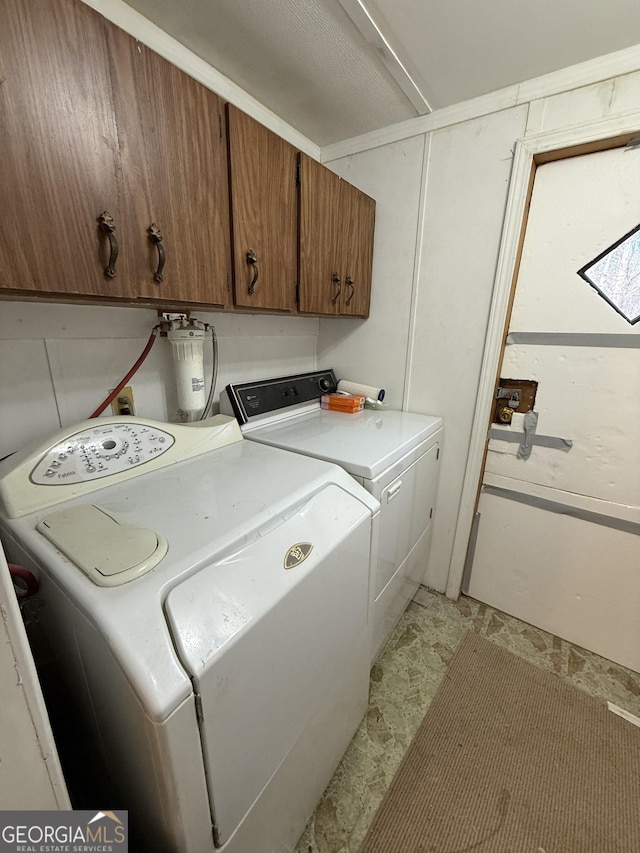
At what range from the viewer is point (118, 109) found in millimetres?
780

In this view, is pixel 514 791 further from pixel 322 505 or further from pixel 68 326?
pixel 68 326

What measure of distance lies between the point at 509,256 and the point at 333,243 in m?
0.75

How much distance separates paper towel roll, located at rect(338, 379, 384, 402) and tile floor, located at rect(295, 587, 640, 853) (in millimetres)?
1159

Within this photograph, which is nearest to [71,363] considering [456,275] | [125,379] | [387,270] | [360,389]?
[125,379]

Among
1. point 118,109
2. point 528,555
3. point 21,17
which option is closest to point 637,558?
point 528,555

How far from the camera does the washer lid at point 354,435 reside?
116cm

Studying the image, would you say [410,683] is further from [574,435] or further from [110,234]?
[110,234]

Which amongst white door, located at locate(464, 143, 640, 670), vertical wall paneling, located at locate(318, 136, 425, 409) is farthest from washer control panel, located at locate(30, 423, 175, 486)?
white door, located at locate(464, 143, 640, 670)

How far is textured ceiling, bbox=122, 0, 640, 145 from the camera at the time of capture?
102 cm

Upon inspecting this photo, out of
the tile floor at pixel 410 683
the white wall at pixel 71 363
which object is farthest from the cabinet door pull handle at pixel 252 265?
the tile floor at pixel 410 683

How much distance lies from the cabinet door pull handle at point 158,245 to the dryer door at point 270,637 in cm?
72

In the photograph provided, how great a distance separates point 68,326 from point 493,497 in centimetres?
193

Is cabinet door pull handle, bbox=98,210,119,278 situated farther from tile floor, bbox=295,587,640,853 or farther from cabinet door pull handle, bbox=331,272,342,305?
tile floor, bbox=295,587,640,853

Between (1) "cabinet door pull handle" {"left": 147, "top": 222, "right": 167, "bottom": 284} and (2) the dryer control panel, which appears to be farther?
(2) the dryer control panel
